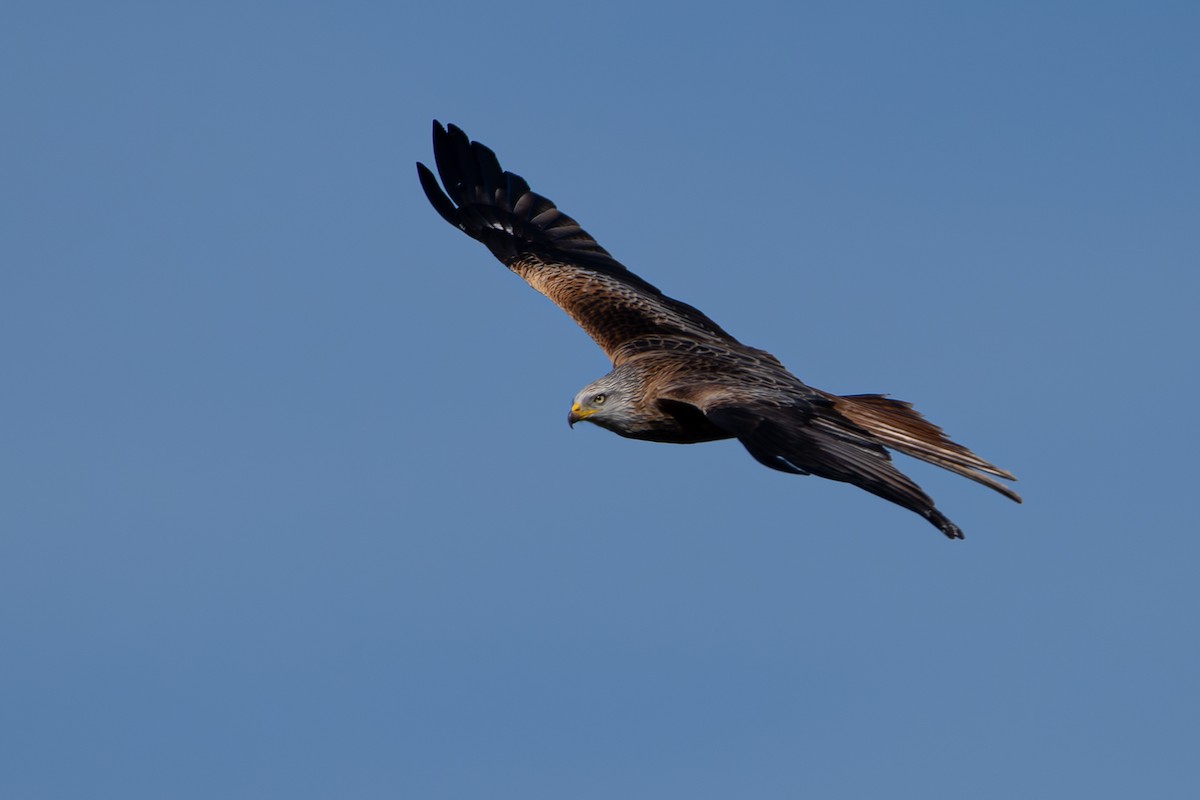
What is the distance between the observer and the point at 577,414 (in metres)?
15.0

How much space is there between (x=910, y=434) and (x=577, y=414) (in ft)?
9.30

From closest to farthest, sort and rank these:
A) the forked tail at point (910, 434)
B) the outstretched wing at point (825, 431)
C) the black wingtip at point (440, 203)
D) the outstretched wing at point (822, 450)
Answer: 1. the outstretched wing at point (822, 450)
2. the outstretched wing at point (825, 431)
3. the forked tail at point (910, 434)
4. the black wingtip at point (440, 203)

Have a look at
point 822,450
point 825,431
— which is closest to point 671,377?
point 825,431

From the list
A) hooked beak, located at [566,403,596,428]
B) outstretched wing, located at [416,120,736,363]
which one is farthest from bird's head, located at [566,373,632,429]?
outstretched wing, located at [416,120,736,363]

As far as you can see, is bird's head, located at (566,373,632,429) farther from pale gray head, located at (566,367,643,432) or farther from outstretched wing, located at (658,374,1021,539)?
outstretched wing, located at (658,374,1021,539)

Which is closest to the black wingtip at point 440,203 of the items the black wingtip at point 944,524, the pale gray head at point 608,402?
the pale gray head at point 608,402

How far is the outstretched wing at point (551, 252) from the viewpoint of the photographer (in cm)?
1708

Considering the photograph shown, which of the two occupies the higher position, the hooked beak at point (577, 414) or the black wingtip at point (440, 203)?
the black wingtip at point (440, 203)

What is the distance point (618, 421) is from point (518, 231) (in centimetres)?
521

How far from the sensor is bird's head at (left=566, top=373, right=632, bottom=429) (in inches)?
584

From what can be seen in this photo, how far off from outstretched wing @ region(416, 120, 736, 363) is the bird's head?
5.01ft

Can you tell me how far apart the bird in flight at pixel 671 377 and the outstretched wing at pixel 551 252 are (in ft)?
0.04

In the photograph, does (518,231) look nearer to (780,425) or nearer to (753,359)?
(753,359)

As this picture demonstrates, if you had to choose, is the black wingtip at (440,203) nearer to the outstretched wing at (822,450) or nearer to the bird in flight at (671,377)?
the bird in flight at (671,377)
